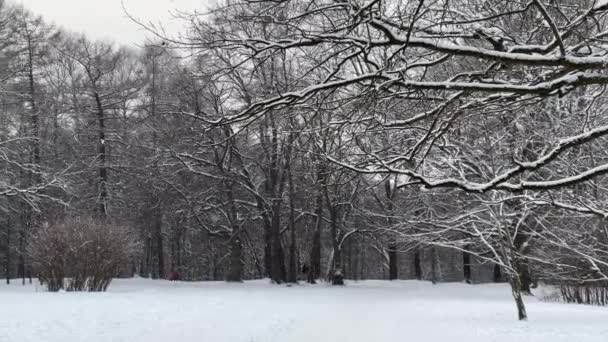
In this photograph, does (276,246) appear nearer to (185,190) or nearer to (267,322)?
(185,190)

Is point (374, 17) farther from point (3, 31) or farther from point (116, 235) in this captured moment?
point (3, 31)

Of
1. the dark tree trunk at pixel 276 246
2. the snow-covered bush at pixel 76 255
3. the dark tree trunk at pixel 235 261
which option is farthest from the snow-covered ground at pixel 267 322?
the dark tree trunk at pixel 235 261

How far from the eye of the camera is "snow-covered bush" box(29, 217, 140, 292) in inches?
727

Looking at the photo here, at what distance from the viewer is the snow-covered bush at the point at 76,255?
1845cm

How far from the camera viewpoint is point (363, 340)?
388 inches

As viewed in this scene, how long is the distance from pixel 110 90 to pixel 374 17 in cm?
2865

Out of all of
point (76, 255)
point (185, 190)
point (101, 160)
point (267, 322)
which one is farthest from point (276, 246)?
point (267, 322)

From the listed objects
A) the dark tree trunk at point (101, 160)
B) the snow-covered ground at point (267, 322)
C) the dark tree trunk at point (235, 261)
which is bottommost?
the snow-covered ground at point (267, 322)

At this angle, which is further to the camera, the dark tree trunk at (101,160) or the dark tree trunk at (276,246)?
the dark tree trunk at (101,160)

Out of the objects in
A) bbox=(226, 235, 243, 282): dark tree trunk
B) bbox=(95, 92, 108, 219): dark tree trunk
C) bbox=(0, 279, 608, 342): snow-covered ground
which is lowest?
bbox=(0, 279, 608, 342): snow-covered ground

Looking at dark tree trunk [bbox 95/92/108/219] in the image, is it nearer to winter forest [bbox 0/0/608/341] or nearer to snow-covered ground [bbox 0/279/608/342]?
winter forest [bbox 0/0/608/341]

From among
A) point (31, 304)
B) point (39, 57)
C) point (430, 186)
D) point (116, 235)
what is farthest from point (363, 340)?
point (39, 57)

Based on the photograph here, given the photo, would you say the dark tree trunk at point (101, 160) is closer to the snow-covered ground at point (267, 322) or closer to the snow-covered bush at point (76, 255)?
the snow-covered bush at point (76, 255)

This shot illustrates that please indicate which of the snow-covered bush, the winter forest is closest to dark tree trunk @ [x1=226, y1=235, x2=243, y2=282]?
the winter forest
